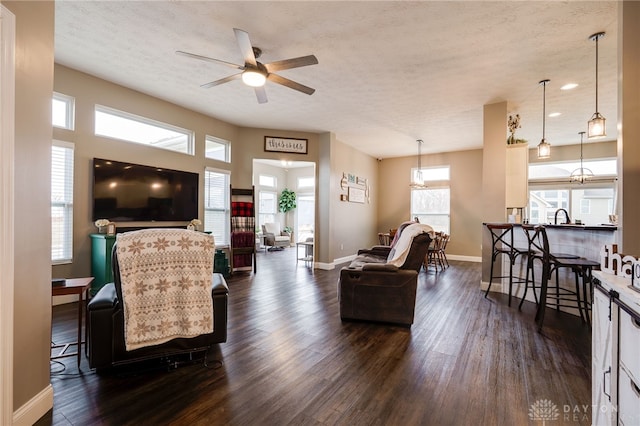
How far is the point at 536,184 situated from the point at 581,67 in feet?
15.9

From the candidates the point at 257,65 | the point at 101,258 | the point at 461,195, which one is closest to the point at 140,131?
the point at 101,258

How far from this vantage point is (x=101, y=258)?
3.74 metres

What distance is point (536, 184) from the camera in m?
7.49

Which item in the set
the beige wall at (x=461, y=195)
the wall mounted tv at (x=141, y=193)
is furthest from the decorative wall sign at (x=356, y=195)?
the wall mounted tv at (x=141, y=193)

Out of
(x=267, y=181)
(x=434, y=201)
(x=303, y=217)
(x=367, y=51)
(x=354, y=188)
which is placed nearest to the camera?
(x=367, y=51)

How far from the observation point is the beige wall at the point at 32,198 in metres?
1.55

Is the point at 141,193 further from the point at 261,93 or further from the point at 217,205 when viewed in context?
the point at 261,93

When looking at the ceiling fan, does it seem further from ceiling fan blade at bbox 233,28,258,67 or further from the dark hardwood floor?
the dark hardwood floor

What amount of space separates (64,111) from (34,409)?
373 centimetres

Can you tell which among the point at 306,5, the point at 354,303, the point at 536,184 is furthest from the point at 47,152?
the point at 536,184

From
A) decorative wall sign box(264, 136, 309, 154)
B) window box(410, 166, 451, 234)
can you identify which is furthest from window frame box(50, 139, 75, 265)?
window box(410, 166, 451, 234)

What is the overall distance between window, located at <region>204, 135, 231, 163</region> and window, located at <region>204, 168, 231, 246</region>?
12.0 inches

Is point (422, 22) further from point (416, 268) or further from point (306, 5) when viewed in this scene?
point (416, 268)

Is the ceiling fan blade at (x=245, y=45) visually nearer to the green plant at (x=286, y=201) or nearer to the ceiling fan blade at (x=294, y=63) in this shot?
the ceiling fan blade at (x=294, y=63)
